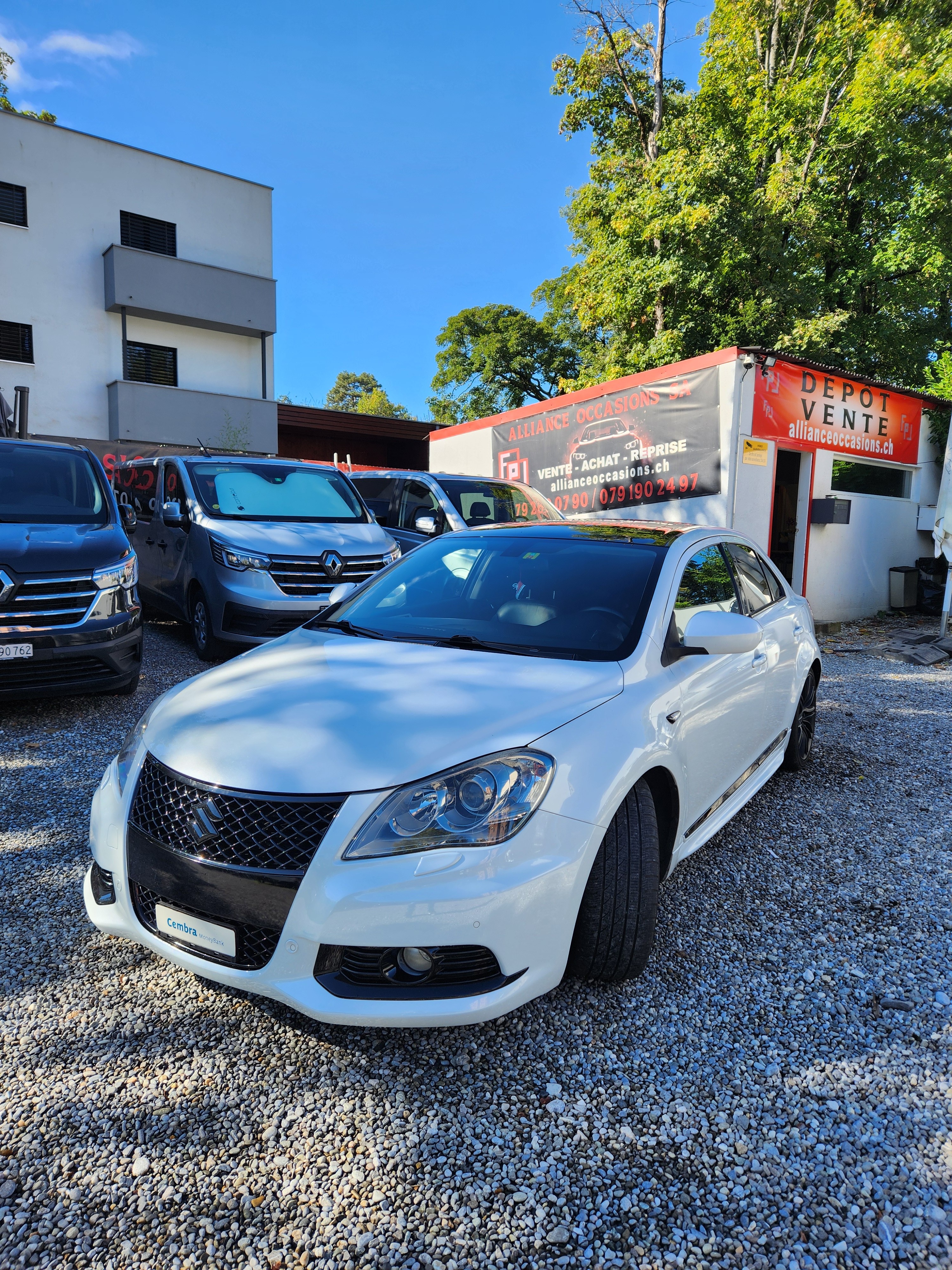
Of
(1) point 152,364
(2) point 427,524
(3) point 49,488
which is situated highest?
(1) point 152,364

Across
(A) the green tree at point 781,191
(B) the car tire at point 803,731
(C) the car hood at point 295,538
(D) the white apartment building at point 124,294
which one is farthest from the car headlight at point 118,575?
(D) the white apartment building at point 124,294

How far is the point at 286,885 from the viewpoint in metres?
1.89

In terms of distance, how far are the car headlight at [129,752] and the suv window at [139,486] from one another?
18.1 ft

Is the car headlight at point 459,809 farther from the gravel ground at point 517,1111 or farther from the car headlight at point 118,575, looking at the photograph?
the car headlight at point 118,575

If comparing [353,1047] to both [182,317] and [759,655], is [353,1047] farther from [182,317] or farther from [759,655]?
[182,317]

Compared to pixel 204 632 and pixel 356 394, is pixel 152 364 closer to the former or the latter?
pixel 204 632

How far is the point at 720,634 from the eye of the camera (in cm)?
268

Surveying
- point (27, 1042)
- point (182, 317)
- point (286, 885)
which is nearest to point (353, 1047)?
point (286, 885)

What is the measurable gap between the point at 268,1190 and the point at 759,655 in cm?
276

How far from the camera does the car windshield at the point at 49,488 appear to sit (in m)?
5.48

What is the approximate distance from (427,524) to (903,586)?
332 inches

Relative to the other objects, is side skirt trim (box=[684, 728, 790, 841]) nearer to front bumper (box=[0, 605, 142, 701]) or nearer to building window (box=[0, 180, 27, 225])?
front bumper (box=[0, 605, 142, 701])

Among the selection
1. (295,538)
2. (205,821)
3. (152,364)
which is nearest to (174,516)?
(295,538)

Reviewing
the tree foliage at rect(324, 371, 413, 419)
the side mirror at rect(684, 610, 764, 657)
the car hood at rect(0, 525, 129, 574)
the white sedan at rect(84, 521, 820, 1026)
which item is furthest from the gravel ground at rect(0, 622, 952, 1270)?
the tree foliage at rect(324, 371, 413, 419)
